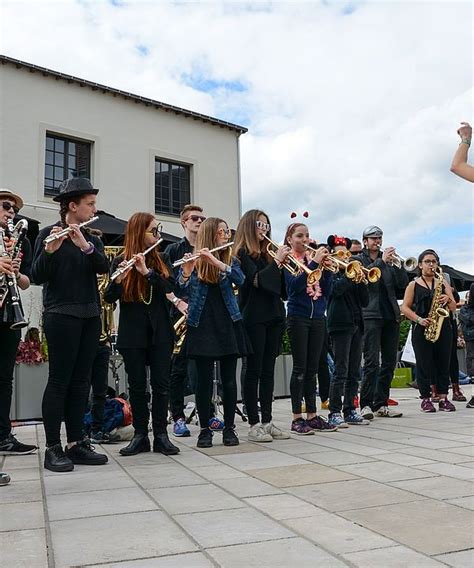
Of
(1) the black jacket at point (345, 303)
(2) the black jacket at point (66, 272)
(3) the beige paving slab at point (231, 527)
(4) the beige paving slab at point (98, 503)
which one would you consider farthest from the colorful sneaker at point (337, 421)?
(3) the beige paving slab at point (231, 527)

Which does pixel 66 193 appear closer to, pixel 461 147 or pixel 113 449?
pixel 113 449

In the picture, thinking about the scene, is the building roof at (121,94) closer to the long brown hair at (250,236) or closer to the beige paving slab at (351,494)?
the long brown hair at (250,236)

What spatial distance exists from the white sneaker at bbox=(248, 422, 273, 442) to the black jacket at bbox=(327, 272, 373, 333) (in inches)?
55.0

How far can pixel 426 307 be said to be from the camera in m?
7.28

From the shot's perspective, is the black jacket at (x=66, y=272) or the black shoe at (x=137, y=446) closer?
the black jacket at (x=66, y=272)

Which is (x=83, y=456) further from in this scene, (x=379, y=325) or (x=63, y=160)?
(x=63, y=160)

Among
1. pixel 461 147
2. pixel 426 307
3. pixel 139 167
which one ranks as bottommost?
pixel 426 307

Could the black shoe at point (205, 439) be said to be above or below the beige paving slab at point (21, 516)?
above

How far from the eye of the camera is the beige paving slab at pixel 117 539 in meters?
2.15

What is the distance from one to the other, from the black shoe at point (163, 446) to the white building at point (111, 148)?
11.7m

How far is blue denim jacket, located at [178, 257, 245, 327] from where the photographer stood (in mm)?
4727

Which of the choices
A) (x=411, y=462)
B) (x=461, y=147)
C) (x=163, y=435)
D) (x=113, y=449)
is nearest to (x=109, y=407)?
(x=113, y=449)

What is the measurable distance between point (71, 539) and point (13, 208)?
2889 millimetres

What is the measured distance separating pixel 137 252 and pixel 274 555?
2.94 m
